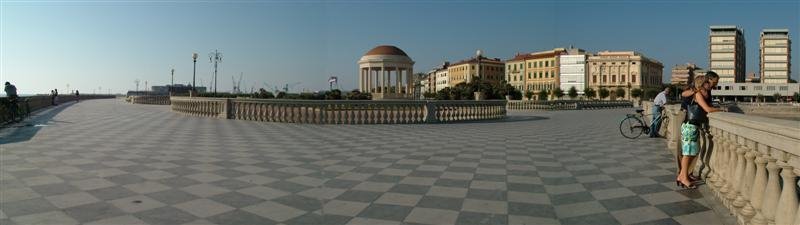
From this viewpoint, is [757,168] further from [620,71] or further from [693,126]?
[620,71]

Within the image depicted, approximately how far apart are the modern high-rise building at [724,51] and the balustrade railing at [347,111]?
12691 centimetres

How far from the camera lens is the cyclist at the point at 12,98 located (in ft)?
50.7

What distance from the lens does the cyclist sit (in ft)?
50.7

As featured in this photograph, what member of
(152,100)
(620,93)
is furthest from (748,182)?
(620,93)

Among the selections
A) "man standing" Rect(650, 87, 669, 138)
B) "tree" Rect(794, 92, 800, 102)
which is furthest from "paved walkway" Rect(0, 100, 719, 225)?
"tree" Rect(794, 92, 800, 102)

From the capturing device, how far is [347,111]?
1591 centimetres

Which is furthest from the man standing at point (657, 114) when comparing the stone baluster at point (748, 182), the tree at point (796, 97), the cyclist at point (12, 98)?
the tree at point (796, 97)

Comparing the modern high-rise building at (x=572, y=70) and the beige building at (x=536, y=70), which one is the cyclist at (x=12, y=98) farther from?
the modern high-rise building at (x=572, y=70)

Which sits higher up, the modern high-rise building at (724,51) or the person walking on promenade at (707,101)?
the modern high-rise building at (724,51)

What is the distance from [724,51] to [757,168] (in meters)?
141

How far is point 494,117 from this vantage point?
66.7 feet

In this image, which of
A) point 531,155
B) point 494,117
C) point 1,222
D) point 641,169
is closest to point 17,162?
point 1,222

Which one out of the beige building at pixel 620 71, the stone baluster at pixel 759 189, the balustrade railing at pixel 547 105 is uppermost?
the beige building at pixel 620 71

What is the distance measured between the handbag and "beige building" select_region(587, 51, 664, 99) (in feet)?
365
